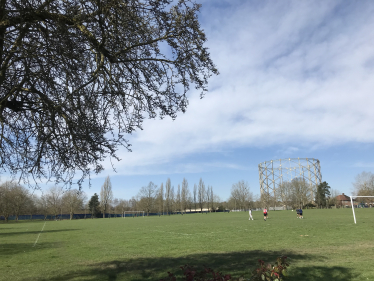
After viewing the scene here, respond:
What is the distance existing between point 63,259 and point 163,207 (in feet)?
355

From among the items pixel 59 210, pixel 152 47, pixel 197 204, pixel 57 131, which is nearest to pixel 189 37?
pixel 152 47

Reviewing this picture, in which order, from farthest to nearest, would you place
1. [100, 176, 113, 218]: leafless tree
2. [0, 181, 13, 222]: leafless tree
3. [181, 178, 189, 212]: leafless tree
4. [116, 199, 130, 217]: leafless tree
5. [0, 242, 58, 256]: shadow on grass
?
1. [116, 199, 130, 217]: leafless tree
2. [181, 178, 189, 212]: leafless tree
3. [100, 176, 113, 218]: leafless tree
4. [0, 181, 13, 222]: leafless tree
5. [0, 242, 58, 256]: shadow on grass

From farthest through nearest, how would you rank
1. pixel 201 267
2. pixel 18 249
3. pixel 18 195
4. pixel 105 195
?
pixel 105 195 → pixel 18 195 → pixel 18 249 → pixel 201 267

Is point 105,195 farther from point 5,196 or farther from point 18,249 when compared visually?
point 18,249

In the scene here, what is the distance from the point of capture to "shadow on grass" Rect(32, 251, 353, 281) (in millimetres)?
7260

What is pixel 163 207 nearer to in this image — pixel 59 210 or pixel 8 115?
pixel 59 210

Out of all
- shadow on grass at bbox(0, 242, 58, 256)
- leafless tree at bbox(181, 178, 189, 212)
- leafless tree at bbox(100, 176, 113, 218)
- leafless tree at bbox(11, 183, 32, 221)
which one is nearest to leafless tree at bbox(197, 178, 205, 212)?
leafless tree at bbox(181, 178, 189, 212)

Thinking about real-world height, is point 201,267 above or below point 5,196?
below

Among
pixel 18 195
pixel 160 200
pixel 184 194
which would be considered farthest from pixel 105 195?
pixel 18 195

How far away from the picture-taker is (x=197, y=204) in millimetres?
129750

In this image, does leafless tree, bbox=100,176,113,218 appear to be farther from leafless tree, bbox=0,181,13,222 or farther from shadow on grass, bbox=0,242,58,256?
shadow on grass, bbox=0,242,58,256

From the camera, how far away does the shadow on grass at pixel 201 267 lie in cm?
726

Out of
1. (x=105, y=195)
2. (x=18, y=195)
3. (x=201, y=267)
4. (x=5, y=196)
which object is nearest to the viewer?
(x=201, y=267)

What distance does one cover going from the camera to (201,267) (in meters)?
8.64
